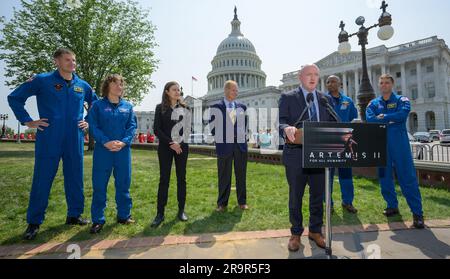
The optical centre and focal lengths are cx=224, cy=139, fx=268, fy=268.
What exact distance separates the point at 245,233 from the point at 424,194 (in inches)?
201

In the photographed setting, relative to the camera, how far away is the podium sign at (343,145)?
276cm

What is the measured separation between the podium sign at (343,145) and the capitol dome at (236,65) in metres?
98.5

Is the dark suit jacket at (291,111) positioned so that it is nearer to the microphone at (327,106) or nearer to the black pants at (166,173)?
the microphone at (327,106)

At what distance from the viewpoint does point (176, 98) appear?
15.8 ft

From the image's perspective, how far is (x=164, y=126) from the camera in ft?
15.6

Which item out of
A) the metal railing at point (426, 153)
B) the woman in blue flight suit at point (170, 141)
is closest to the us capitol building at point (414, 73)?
the metal railing at point (426, 153)

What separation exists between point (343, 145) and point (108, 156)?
3507 millimetres

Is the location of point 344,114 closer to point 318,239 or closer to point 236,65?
point 318,239

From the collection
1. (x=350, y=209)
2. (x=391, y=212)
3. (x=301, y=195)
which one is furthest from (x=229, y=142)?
(x=391, y=212)

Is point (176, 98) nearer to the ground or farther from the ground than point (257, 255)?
farther from the ground

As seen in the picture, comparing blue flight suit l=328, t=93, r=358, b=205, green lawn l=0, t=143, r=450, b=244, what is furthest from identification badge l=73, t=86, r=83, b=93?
blue flight suit l=328, t=93, r=358, b=205

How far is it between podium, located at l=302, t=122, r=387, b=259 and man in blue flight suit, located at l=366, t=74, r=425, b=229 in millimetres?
2053
